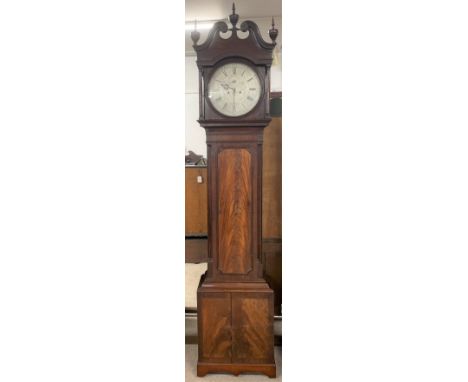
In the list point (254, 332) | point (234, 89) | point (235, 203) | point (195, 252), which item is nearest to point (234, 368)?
Result: point (254, 332)

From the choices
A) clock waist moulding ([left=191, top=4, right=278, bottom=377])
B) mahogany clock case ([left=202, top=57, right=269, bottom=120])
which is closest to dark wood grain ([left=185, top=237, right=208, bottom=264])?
clock waist moulding ([left=191, top=4, right=278, bottom=377])

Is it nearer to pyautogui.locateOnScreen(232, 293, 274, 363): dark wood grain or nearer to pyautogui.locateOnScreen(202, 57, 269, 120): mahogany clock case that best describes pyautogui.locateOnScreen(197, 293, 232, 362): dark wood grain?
pyautogui.locateOnScreen(232, 293, 274, 363): dark wood grain

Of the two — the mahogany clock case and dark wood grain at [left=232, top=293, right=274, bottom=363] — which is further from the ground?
the mahogany clock case

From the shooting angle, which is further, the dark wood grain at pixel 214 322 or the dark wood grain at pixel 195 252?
the dark wood grain at pixel 195 252

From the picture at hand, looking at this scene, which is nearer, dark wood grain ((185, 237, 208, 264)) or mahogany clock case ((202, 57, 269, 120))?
mahogany clock case ((202, 57, 269, 120))

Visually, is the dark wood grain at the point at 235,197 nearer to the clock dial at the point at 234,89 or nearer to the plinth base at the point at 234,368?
the clock dial at the point at 234,89

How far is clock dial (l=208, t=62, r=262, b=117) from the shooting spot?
5.35 feet

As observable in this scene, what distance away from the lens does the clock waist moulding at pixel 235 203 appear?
A: 1622 mm

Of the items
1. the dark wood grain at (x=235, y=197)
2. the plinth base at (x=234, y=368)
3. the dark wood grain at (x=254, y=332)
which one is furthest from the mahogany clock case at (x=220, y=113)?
the plinth base at (x=234, y=368)

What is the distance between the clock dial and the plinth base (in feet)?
3.72

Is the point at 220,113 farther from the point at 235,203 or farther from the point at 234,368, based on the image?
the point at 234,368

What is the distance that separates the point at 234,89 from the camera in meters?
1.64
